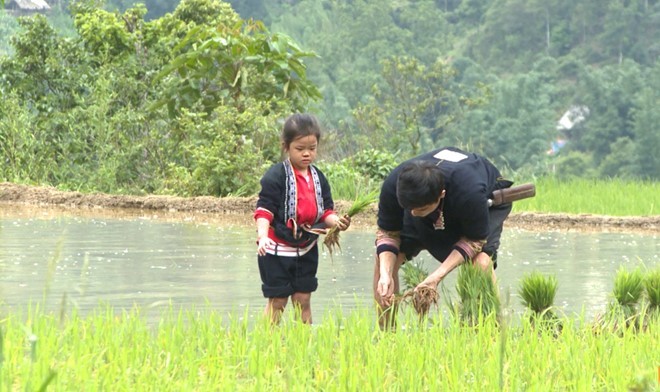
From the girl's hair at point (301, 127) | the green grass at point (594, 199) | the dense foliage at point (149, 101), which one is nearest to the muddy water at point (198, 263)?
the girl's hair at point (301, 127)

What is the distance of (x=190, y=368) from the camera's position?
15.8ft

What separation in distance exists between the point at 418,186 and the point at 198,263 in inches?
Result: 177

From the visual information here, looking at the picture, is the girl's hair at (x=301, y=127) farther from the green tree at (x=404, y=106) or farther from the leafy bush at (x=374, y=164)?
the green tree at (x=404, y=106)

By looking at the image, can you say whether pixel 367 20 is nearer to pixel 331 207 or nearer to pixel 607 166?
pixel 607 166

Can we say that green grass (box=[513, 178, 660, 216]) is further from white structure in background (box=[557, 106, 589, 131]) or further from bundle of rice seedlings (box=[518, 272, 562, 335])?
white structure in background (box=[557, 106, 589, 131])

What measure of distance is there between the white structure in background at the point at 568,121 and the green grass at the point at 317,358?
55.0 meters

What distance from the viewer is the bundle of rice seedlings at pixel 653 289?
6715 mm

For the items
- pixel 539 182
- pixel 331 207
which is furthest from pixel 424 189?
pixel 539 182

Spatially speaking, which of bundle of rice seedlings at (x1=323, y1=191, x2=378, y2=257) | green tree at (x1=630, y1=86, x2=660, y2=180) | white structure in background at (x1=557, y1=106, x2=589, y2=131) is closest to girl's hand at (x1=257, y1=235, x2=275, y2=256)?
bundle of rice seedlings at (x1=323, y1=191, x2=378, y2=257)

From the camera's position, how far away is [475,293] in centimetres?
623

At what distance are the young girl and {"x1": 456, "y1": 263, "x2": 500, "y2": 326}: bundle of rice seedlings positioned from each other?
78 cm

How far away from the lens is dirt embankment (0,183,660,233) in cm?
1407

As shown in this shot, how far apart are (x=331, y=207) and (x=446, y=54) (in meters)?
64.2

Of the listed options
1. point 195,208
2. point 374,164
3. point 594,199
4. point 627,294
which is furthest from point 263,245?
point 374,164
